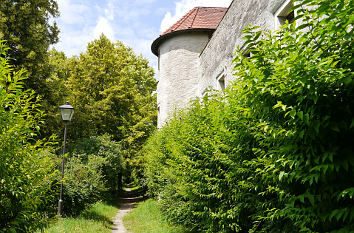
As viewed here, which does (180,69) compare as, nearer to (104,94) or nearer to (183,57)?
(183,57)

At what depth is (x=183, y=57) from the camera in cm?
1647

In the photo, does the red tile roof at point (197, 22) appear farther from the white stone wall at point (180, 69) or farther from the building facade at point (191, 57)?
the white stone wall at point (180, 69)

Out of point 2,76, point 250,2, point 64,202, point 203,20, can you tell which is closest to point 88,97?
point 203,20

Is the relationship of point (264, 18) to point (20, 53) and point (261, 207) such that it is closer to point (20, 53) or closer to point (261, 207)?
point (261, 207)

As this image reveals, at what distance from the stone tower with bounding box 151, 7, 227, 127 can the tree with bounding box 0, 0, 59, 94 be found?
7129mm

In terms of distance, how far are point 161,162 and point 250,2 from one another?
7960 mm

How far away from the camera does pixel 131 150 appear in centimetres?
2430

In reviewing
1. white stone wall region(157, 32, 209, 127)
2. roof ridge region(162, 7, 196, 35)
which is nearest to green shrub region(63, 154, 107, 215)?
white stone wall region(157, 32, 209, 127)

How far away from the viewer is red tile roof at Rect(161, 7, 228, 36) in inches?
657

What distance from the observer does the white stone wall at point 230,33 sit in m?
7.56

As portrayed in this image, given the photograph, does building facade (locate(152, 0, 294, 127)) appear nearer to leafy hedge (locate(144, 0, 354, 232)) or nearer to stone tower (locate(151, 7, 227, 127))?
stone tower (locate(151, 7, 227, 127))

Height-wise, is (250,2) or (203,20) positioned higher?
(203,20)

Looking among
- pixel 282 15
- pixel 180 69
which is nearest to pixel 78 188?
pixel 180 69

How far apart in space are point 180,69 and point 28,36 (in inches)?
356
